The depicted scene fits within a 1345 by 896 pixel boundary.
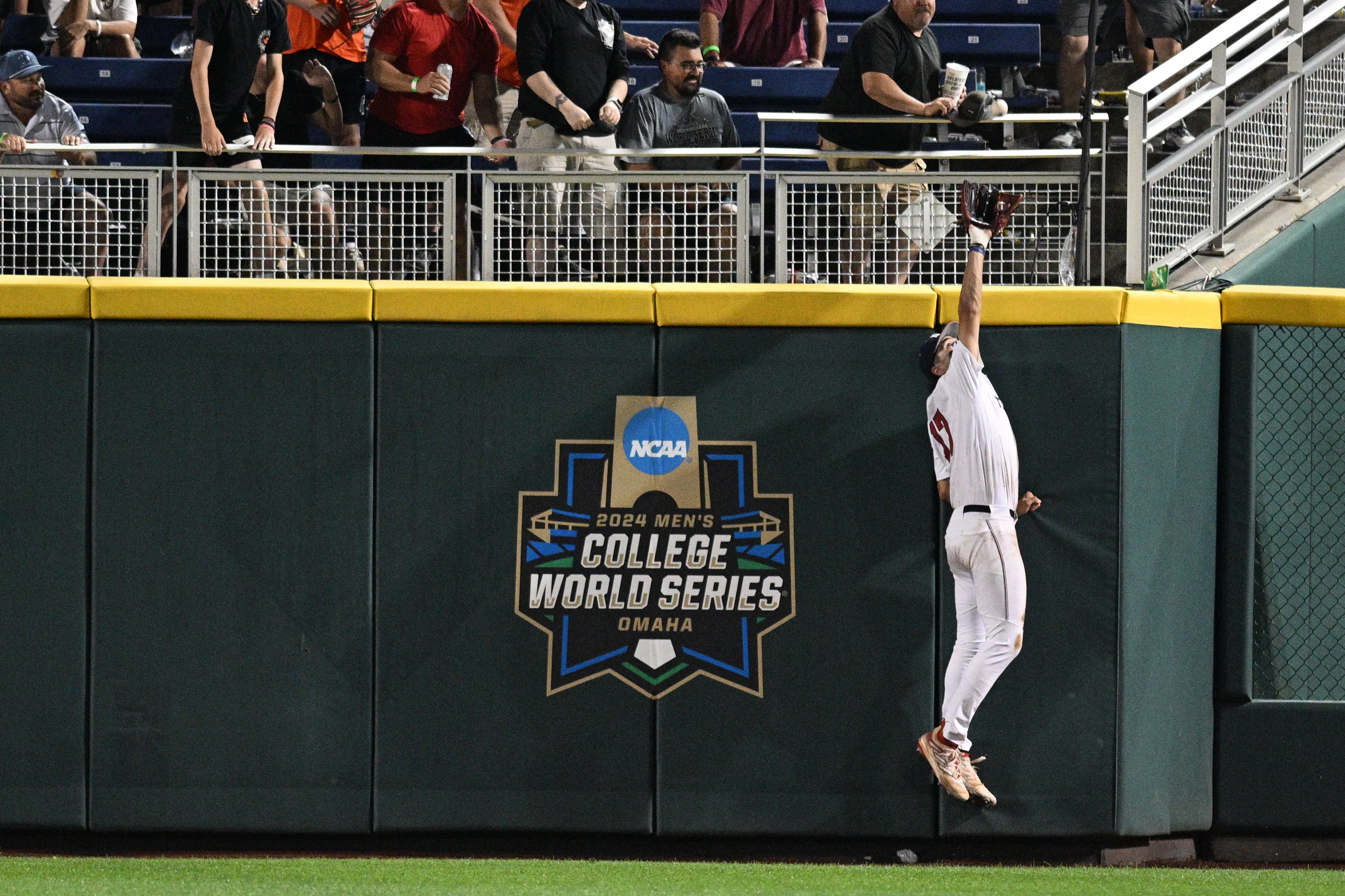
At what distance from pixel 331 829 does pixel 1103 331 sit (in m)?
4.16

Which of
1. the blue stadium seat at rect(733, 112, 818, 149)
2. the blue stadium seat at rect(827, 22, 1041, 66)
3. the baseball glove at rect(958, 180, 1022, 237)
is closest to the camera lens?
the baseball glove at rect(958, 180, 1022, 237)

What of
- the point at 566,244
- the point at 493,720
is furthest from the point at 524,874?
the point at 566,244

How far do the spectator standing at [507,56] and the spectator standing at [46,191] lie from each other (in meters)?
2.27

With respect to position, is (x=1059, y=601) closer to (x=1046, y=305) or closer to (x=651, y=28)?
(x=1046, y=305)

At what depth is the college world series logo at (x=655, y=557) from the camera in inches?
308

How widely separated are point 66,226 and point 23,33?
4650 millimetres

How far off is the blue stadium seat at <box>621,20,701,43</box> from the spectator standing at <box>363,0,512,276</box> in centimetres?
260

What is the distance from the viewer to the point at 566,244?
8.16 meters

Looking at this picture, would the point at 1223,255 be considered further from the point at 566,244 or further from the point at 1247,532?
the point at 566,244

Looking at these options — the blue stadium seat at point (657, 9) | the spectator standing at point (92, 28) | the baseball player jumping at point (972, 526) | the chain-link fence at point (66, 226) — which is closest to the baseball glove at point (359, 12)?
the spectator standing at point (92, 28)

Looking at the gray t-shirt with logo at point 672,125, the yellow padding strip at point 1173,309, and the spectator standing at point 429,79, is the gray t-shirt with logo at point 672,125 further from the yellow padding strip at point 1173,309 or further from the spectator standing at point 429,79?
the yellow padding strip at point 1173,309

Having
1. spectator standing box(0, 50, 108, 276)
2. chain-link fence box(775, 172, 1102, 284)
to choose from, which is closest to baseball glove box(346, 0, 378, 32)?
spectator standing box(0, 50, 108, 276)

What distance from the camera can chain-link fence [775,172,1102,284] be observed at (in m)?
7.98

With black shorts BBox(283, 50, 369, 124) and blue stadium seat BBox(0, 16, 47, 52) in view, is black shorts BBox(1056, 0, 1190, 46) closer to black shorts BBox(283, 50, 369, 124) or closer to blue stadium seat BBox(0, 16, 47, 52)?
black shorts BBox(283, 50, 369, 124)
